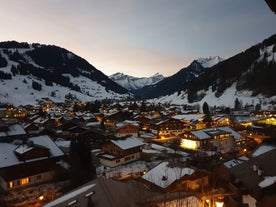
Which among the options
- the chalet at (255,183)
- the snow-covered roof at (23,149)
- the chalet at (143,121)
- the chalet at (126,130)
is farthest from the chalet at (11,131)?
the chalet at (143,121)

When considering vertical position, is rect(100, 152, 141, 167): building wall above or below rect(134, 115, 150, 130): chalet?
below

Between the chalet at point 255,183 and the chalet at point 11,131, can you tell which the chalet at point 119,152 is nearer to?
the chalet at point 11,131

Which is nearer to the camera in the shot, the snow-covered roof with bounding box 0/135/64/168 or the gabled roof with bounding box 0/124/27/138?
the snow-covered roof with bounding box 0/135/64/168

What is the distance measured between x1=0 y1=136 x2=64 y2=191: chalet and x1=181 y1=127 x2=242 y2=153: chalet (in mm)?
29684

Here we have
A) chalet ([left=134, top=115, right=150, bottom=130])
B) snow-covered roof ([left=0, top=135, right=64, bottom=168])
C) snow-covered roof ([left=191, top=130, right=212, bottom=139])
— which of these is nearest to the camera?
snow-covered roof ([left=0, top=135, right=64, bottom=168])

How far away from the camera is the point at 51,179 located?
1407 inches

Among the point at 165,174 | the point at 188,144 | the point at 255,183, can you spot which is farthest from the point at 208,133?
the point at 255,183

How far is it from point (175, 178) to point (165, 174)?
49.2 inches

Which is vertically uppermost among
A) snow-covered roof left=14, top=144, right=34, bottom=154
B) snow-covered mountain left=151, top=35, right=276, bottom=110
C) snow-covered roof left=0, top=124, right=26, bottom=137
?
snow-covered mountain left=151, top=35, right=276, bottom=110

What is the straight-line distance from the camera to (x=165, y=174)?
28.3 metres

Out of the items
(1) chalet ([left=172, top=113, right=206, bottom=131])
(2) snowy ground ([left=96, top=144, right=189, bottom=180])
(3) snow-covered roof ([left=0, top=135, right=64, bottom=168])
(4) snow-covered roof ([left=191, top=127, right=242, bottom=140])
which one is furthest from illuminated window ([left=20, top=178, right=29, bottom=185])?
(1) chalet ([left=172, top=113, right=206, bottom=131])

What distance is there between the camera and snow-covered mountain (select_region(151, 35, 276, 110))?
161250mm

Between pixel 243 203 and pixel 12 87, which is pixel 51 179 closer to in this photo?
pixel 243 203

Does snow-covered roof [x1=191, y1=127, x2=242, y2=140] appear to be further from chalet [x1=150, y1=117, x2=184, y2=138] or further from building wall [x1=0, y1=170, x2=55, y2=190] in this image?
building wall [x1=0, y1=170, x2=55, y2=190]
